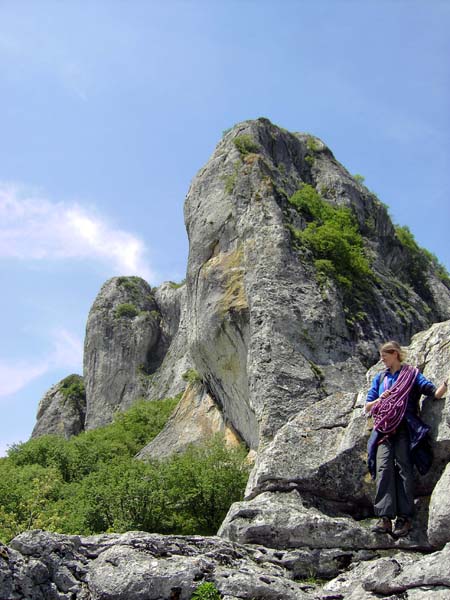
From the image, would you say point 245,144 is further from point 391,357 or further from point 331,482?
point 331,482

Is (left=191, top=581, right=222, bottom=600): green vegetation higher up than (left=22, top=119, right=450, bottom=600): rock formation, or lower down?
lower down

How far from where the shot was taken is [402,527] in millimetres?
Result: 8617

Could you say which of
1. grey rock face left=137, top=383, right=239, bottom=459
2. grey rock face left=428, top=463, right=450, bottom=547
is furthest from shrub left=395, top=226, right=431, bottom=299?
grey rock face left=428, top=463, right=450, bottom=547

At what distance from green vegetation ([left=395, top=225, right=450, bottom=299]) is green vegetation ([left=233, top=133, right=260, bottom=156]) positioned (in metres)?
7.80

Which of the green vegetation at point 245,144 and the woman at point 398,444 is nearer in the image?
the woman at point 398,444

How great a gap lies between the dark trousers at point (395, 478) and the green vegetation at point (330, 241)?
13.6 meters

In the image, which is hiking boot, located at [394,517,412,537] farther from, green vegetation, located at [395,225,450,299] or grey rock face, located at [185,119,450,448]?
green vegetation, located at [395,225,450,299]

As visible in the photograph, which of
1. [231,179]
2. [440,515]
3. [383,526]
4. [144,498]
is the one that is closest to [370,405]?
[383,526]

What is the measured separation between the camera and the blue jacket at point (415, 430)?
8695mm

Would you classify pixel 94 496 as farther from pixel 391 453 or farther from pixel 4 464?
pixel 4 464

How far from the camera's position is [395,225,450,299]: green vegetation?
29.6 metres

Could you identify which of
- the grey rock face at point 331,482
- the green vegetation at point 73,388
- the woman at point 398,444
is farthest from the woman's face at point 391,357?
the green vegetation at point 73,388

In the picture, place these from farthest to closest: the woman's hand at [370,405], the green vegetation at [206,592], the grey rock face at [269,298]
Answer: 1. the grey rock face at [269,298]
2. the woman's hand at [370,405]
3. the green vegetation at [206,592]

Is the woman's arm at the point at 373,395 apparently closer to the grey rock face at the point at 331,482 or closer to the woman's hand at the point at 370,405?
the woman's hand at the point at 370,405
